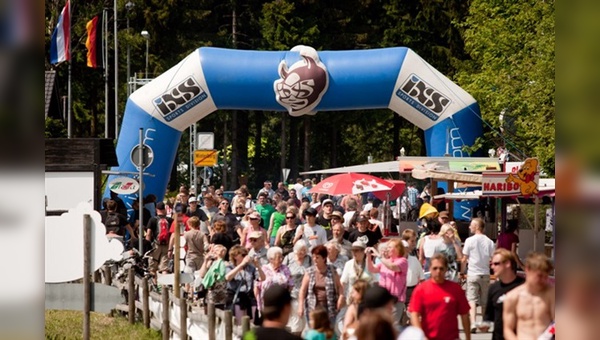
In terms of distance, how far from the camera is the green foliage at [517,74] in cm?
2678

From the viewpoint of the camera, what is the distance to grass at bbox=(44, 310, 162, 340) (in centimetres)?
1612

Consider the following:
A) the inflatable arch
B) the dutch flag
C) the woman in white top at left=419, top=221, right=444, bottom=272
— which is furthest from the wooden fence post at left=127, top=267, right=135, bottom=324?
the dutch flag

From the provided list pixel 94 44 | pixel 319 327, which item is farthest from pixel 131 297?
pixel 94 44

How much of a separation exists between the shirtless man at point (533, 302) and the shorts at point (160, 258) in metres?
13.7

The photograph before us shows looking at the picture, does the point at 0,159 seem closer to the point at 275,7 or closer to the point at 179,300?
the point at 179,300

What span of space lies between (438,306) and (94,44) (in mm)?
39359

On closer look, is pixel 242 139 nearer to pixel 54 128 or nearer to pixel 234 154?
pixel 234 154

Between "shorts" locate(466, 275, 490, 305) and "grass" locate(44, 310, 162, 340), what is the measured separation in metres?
4.17

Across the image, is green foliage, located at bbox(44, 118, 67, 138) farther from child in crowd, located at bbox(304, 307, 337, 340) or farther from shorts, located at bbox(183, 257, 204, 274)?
child in crowd, located at bbox(304, 307, 337, 340)

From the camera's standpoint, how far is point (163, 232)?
69.9ft

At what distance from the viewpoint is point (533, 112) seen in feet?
93.2

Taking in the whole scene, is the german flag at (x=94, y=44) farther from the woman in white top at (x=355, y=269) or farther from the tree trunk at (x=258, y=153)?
the woman in white top at (x=355, y=269)

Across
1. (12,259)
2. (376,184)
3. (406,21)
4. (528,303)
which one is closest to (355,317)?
(528,303)

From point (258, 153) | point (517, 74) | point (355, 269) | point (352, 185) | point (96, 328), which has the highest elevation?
point (517, 74)
